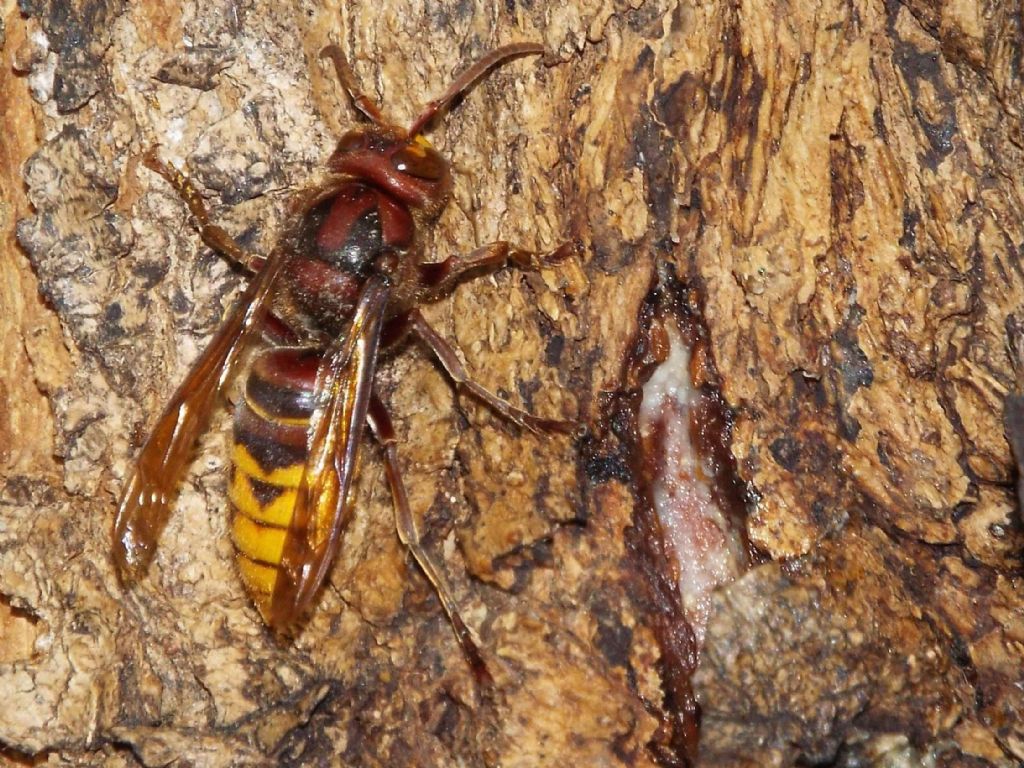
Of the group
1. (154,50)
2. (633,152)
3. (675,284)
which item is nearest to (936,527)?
(675,284)

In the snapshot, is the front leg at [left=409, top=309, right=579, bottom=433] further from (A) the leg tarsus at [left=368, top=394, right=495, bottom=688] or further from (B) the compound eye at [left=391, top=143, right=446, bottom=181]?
(B) the compound eye at [left=391, top=143, right=446, bottom=181]

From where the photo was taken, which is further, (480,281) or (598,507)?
(480,281)

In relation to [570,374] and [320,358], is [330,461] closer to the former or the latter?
[320,358]

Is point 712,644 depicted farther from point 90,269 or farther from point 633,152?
point 90,269

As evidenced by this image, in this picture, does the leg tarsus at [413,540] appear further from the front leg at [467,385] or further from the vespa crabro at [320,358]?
the front leg at [467,385]

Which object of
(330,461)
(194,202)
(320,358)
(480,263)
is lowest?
(330,461)

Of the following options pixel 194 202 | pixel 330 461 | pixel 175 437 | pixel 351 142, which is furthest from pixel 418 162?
pixel 175 437
